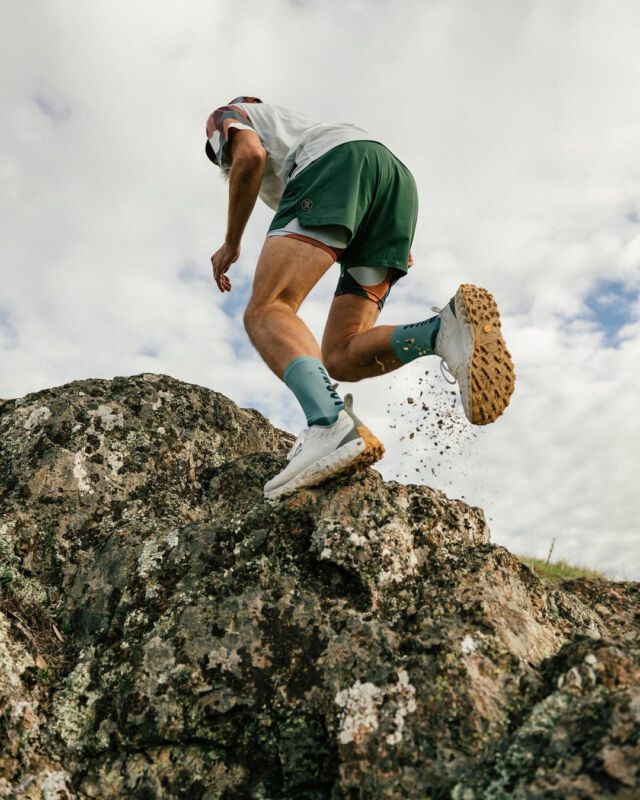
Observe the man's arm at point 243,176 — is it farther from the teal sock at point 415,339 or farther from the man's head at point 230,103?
the teal sock at point 415,339

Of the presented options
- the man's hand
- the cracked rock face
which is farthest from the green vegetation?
the man's hand

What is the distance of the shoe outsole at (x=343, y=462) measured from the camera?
255 centimetres

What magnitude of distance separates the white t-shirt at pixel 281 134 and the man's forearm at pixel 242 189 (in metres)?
0.18

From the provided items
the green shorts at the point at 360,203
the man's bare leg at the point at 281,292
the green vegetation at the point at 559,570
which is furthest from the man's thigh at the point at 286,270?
the green vegetation at the point at 559,570

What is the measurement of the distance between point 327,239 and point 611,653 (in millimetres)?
2082

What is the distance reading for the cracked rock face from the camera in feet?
5.66

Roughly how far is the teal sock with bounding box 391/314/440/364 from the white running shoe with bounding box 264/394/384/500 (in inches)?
22.9

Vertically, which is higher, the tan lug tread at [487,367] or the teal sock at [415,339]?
the teal sock at [415,339]

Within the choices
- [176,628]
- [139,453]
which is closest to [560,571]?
[139,453]

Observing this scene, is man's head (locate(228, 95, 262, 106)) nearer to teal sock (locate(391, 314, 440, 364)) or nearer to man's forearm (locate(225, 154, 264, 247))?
man's forearm (locate(225, 154, 264, 247))

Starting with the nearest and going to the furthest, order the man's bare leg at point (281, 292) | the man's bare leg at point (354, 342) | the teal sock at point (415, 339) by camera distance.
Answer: the man's bare leg at point (281, 292) → the teal sock at point (415, 339) → the man's bare leg at point (354, 342)

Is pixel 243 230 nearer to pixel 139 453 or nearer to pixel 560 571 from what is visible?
pixel 139 453

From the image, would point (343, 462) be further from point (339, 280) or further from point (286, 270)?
point (339, 280)

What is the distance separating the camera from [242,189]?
3195 mm
